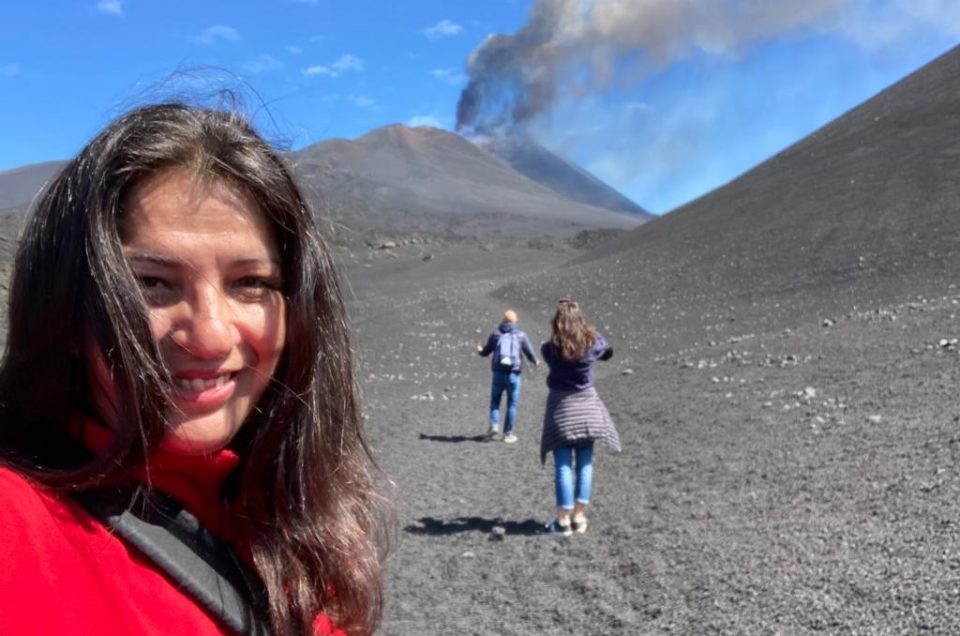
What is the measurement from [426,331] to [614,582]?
1943 cm

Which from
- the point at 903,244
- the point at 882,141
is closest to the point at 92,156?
the point at 903,244

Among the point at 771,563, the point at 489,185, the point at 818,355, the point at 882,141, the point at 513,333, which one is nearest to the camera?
the point at 771,563

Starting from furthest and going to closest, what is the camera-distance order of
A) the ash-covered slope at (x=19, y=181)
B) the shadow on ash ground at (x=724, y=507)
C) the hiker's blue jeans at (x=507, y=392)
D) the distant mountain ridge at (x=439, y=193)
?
1. the ash-covered slope at (x=19, y=181)
2. the distant mountain ridge at (x=439, y=193)
3. the hiker's blue jeans at (x=507, y=392)
4. the shadow on ash ground at (x=724, y=507)

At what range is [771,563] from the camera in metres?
6.11

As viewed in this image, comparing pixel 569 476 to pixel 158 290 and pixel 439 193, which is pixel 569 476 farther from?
pixel 439 193

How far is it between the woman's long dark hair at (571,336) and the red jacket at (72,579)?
632 cm

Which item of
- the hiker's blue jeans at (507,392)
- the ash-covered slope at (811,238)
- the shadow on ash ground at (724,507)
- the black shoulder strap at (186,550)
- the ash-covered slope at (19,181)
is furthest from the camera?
the ash-covered slope at (19,181)

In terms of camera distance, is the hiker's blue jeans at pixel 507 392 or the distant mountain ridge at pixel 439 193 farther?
the distant mountain ridge at pixel 439 193

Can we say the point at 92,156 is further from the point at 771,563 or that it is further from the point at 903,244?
the point at 903,244

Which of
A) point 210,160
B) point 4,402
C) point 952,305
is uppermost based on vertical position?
point 952,305

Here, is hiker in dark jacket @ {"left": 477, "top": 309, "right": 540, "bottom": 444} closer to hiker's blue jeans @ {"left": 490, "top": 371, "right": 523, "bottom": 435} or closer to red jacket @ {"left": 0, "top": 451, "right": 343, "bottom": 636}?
hiker's blue jeans @ {"left": 490, "top": 371, "right": 523, "bottom": 435}

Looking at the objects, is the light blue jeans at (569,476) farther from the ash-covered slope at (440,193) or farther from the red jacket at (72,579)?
the ash-covered slope at (440,193)

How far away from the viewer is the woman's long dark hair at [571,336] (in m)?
7.59

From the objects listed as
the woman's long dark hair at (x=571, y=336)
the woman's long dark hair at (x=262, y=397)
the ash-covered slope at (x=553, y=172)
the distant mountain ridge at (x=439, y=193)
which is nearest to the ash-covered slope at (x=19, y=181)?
the distant mountain ridge at (x=439, y=193)
